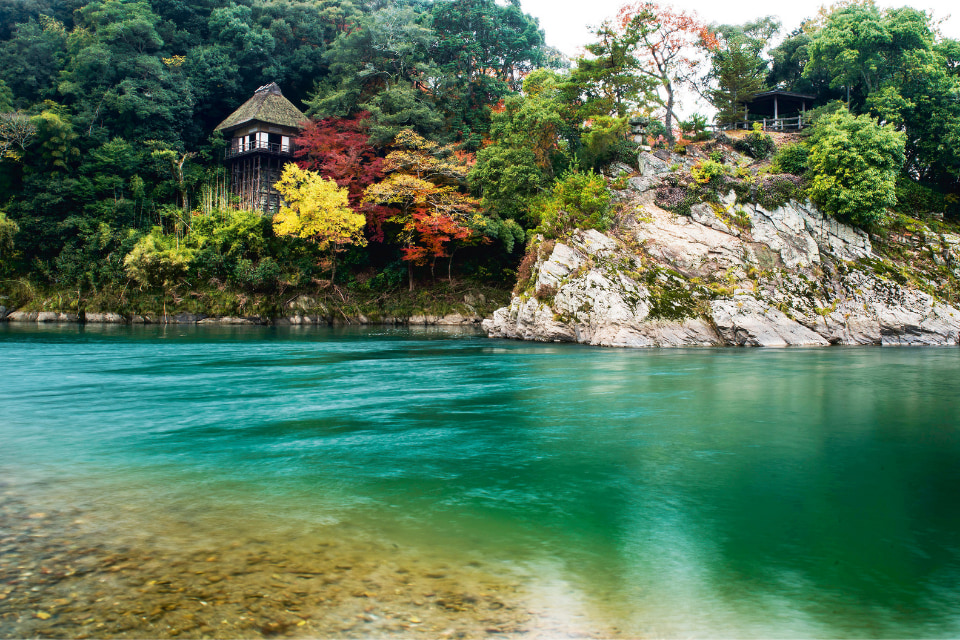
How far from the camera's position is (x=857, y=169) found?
827 inches

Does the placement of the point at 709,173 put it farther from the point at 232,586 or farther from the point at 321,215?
the point at 232,586

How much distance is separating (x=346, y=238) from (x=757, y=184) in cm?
1803

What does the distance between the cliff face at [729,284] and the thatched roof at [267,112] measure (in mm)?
22364

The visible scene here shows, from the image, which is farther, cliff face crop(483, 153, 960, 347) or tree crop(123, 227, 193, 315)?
tree crop(123, 227, 193, 315)

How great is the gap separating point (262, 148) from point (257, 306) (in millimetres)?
11717

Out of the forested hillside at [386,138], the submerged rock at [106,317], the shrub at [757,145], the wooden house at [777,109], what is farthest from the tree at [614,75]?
the submerged rock at [106,317]

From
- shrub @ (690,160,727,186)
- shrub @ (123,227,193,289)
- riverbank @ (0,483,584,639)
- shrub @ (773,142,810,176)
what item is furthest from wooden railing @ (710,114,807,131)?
riverbank @ (0,483,584,639)

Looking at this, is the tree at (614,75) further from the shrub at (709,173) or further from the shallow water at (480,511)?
the shallow water at (480,511)

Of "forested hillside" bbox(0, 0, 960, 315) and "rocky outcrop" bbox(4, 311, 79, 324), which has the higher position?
"forested hillside" bbox(0, 0, 960, 315)

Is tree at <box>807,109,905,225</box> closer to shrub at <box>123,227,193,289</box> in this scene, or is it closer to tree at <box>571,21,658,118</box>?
tree at <box>571,21,658,118</box>

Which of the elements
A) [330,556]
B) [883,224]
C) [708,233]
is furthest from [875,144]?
[330,556]

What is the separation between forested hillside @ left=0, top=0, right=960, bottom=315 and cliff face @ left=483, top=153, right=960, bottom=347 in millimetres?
1434

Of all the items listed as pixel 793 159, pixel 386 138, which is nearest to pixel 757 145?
pixel 793 159

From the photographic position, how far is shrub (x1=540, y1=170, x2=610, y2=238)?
20.7m
